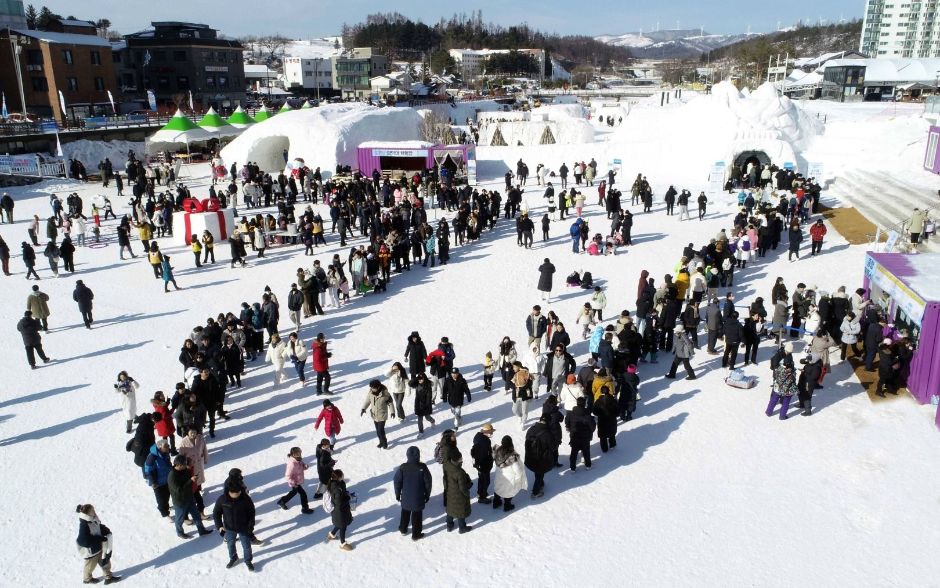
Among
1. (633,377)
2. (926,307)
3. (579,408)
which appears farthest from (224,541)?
(926,307)

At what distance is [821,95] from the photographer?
194ft

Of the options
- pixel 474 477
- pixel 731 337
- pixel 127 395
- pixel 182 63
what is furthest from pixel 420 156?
pixel 182 63

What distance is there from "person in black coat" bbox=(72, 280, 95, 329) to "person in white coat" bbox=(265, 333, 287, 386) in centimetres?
490

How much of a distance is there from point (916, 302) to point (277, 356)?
947cm

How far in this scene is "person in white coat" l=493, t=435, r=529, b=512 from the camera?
22.6ft

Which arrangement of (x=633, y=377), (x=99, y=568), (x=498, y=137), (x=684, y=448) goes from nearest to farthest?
1. (x=99, y=568)
2. (x=684, y=448)
3. (x=633, y=377)
4. (x=498, y=137)

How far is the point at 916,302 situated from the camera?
30.2 ft

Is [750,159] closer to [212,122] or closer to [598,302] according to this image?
[598,302]

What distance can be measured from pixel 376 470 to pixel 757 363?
21.7 ft

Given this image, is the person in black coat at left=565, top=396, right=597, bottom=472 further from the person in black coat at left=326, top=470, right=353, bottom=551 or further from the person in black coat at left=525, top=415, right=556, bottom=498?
the person in black coat at left=326, top=470, right=353, bottom=551

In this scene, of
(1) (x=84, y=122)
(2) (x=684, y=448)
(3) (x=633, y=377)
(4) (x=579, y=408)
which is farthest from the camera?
(1) (x=84, y=122)

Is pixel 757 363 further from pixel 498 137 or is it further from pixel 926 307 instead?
pixel 498 137

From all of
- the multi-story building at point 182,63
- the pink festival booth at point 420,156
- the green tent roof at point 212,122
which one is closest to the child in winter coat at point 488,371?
the pink festival booth at point 420,156

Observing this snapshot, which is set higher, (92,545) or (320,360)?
(320,360)
